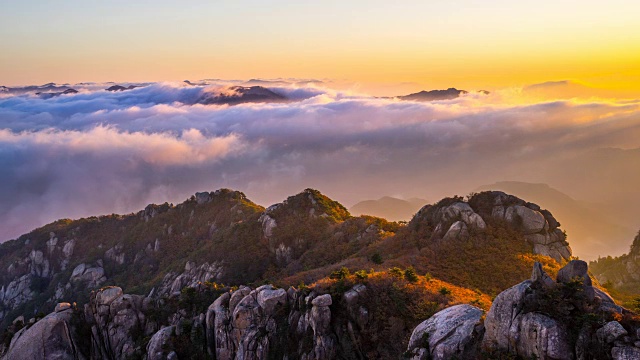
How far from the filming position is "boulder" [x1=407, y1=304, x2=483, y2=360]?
3288 cm

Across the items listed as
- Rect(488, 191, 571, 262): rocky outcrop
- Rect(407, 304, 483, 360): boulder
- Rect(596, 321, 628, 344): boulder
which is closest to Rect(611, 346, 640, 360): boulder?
Rect(596, 321, 628, 344): boulder

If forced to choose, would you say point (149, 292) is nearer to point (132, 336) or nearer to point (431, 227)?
point (132, 336)

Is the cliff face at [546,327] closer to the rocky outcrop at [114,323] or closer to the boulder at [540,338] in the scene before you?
the boulder at [540,338]

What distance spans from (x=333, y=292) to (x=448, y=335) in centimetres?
1446

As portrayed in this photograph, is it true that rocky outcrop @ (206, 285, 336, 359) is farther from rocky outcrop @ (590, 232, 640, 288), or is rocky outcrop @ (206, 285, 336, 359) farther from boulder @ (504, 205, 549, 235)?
rocky outcrop @ (590, 232, 640, 288)

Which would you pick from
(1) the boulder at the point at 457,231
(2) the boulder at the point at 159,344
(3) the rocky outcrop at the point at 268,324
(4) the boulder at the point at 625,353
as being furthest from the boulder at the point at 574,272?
(2) the boulder at the point at 159,344

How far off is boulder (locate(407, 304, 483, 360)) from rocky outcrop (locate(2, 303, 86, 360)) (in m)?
43.8

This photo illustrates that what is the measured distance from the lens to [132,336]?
59.7 meters

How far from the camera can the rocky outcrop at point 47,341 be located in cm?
5491

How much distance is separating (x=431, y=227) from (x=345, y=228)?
75.9 feet

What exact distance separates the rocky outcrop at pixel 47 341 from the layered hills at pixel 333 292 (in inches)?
5.6

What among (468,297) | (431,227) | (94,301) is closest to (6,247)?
(94,301)

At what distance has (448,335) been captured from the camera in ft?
112

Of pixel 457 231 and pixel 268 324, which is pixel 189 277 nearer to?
pixel 268 324
